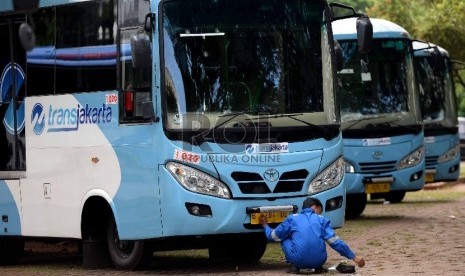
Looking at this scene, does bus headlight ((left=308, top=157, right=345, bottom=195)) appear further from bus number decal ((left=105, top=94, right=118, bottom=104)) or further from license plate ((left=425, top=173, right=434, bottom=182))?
license plate ((left=425, top=173, right=434, bottom=182))

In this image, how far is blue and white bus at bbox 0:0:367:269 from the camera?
1631 cm

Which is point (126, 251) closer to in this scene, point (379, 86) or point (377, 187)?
point (377, 187)

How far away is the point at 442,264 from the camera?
1688 cm

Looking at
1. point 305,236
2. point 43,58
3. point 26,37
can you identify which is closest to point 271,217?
point 305,236

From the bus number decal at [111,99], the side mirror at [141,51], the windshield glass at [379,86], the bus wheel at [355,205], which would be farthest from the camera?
the bus wheel at [355,205]

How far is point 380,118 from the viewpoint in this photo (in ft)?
86.2

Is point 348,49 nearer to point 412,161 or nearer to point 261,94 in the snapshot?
point 412,161

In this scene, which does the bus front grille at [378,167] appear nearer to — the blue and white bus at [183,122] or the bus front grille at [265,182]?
the blue and white bus at [183,122]

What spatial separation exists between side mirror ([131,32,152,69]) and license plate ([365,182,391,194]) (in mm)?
10269

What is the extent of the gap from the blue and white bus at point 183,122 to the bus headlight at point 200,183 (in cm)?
1

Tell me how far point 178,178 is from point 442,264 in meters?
3.17

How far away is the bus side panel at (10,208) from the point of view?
18.7 m

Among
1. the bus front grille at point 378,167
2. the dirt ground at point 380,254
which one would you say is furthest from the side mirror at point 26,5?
the bus front grille at point 378,167

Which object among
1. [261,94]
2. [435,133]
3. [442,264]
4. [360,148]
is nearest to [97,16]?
Answer: [261,94]
